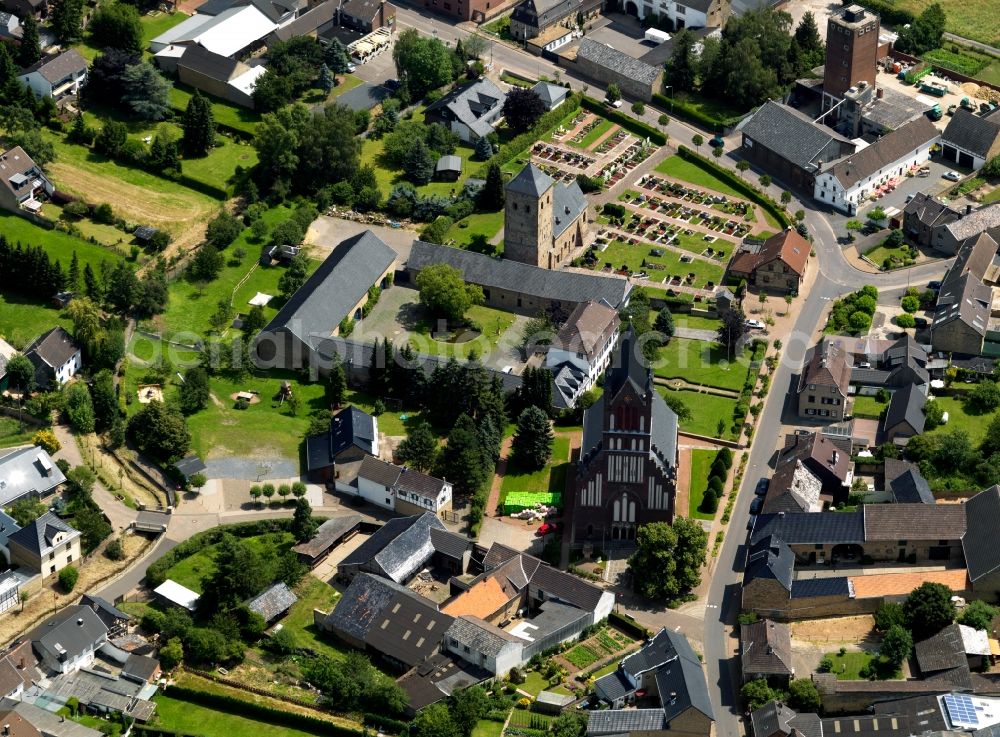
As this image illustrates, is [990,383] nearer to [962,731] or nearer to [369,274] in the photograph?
[962,731]

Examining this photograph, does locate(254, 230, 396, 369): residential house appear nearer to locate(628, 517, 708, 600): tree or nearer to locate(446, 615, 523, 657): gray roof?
locate(446, 615, 523, 657): gray roof

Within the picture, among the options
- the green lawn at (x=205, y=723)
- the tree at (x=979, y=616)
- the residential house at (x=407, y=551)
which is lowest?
the green lawn at (x=205, y=723)

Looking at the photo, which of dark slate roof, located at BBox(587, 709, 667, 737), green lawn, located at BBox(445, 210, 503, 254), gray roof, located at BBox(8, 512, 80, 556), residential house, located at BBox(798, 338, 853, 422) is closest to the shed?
gray roof, located at BBox(8, 512, 80, 556)

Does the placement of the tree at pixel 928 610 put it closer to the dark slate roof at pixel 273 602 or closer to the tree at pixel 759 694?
the tree at pixel 759 694

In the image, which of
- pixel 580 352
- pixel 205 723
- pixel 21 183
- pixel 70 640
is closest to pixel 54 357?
pixel 21 183

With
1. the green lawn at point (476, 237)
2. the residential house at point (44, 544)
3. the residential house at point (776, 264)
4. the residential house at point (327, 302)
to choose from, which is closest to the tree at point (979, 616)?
the residential house at point (776, 264)

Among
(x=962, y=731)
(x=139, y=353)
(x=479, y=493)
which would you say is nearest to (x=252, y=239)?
(x=139, y=353)

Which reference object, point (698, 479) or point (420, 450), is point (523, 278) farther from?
point (698, 479)
